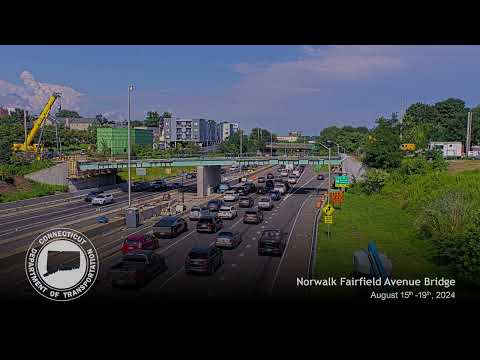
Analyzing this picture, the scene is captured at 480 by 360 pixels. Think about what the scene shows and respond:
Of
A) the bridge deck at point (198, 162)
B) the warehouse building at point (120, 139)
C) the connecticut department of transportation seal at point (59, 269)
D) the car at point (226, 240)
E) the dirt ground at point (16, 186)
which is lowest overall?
the car at point (226, 240)

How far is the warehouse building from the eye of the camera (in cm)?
4638

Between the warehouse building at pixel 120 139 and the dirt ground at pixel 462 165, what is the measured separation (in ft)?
98.4

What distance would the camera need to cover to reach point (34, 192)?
3002 cm

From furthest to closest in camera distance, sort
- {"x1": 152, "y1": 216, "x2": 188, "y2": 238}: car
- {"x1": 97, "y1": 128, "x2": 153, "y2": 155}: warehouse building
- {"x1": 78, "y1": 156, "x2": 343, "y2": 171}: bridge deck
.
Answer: {"x1": 97, "y1": 128, "x2": 153, "y2": 155}: warehouse building
{"x1": 78, "y1": 156, "x2": 343, "y2": 171}: bridge deck
{"x1": 152, "y1": 216, "x2": 188, "y2": 238}: car

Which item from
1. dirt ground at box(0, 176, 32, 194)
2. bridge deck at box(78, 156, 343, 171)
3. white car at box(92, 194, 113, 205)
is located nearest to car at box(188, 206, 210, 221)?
white car at box(92, 194, 113, 205)

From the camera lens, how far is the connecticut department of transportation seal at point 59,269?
8.36 metres

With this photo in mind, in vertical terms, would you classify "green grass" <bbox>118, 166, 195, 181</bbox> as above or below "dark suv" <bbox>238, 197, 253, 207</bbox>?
above

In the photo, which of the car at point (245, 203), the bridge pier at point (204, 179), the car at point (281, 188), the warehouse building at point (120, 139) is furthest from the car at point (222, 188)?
the warehouse building at point (120, 139)

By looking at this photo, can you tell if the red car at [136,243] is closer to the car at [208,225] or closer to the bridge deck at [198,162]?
the car at [208,225]

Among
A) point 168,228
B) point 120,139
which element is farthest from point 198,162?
point 168,228

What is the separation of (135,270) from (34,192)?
21961 millimetres

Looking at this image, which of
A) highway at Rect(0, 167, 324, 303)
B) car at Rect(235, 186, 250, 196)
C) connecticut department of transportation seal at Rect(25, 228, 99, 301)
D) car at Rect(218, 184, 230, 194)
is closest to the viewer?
connecticut department of transportation seal at Rect(25, 228, 99, 301)

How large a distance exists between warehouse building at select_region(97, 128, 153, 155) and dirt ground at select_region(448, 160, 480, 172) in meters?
30.0

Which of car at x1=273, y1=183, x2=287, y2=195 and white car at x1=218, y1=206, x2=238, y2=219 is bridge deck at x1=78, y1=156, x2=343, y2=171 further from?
white car at x1=218, y1=206, x2=238, y2=219
